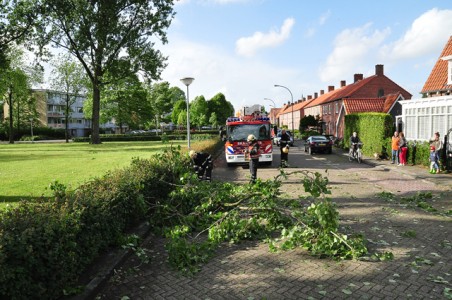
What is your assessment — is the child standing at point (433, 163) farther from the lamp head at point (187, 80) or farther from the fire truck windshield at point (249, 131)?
the lamp head at point (187, 80)

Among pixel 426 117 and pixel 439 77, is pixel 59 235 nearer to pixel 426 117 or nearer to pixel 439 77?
pixel 426 117

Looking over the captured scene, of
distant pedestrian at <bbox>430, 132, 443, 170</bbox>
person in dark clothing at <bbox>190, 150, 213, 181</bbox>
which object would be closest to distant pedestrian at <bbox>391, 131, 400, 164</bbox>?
distant pedestrian at <bbox>430, 132, 443, 170</bbox>

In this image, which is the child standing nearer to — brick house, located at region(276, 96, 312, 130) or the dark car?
the dark car

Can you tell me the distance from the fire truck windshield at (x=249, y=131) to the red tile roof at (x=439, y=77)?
41.5ft

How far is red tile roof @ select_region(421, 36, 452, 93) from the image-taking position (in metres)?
22.6

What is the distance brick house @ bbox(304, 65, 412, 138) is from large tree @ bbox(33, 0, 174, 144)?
23.8 meters

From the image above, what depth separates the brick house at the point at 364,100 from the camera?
134 feet

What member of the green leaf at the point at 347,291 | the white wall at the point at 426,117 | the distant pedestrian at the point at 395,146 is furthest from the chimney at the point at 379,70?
the green leaf at the point at 347,291

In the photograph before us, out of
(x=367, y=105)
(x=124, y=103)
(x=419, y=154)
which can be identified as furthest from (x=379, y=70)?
(x=124, y=103)

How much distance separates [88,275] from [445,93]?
24.6 m

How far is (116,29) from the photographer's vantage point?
33.5 m

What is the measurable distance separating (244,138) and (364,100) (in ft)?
93.9

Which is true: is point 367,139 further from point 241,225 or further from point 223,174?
point 241,225

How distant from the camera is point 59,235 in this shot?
424 cm
